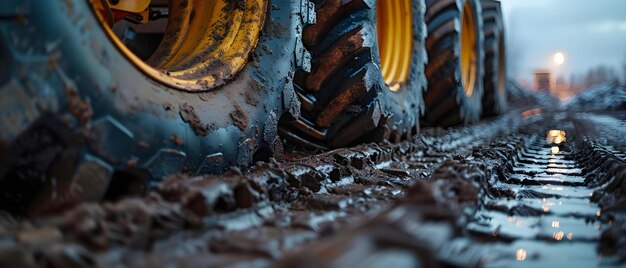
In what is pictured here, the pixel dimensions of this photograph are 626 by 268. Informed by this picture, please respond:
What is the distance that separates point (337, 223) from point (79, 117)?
0.53 meters

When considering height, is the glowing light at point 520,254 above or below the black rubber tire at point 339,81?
below

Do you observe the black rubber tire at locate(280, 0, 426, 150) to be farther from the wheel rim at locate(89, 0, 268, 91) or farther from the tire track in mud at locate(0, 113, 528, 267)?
the tire track in mud at locate(0, 113, 528, 267)

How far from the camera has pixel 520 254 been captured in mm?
1015

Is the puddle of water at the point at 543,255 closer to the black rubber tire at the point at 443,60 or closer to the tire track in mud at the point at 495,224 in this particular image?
the tire track in mud at the point at 495,224

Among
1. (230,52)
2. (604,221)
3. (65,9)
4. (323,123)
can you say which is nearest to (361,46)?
(323,123)

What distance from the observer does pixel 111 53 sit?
1180 millimetres

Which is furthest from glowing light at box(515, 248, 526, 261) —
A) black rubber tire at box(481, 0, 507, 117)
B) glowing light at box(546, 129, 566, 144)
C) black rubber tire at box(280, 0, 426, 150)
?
black rubber tire at box(481, 0, 507, 117)

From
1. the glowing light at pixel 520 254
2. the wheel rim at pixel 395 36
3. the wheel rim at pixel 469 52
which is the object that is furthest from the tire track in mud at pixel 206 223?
the wheel rim at pixel 469 52

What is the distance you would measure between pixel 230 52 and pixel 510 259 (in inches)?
40.7

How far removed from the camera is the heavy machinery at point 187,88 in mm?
993

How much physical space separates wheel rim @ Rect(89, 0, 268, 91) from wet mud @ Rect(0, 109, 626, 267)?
0.32 m

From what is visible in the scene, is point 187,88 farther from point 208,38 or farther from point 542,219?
point 542,219

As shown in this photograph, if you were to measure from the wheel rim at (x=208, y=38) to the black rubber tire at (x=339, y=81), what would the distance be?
38cm

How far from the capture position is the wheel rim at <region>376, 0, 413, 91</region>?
10.2ft
